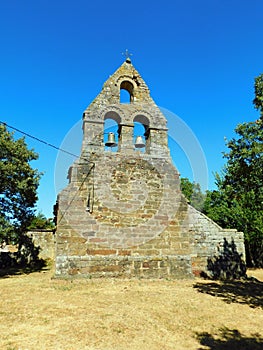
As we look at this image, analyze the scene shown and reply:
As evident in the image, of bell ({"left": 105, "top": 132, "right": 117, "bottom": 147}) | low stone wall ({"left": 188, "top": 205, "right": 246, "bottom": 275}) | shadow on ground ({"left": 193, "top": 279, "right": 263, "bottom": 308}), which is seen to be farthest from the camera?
low stone wall ({"left": 188, "top": 205, "right": 246, "bottom": 275})

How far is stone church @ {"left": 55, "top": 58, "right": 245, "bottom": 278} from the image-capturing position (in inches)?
362

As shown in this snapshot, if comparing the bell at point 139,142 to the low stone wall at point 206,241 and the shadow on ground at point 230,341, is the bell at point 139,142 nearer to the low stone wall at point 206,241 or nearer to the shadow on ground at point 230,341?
the low stone wall at point 206,241

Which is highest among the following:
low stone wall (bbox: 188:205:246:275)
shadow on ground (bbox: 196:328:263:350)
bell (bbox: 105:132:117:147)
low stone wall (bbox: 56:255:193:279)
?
bell (bbox: 105:132:117:147)

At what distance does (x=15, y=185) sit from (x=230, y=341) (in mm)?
10597

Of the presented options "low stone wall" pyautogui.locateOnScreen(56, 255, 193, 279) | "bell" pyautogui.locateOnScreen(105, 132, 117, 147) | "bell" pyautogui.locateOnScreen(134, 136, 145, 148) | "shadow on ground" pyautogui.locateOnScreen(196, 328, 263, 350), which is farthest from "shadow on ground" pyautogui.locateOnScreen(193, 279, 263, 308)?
"bell" pyautogui.locateOnScreen(105, 132, 117, 147)

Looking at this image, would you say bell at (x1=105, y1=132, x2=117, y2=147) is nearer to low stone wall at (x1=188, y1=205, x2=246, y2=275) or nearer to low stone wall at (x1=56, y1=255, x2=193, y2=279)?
low stone wall at (x1=188, y1=205, x2=246, y2=275)

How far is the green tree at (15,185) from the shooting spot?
36.9 ft

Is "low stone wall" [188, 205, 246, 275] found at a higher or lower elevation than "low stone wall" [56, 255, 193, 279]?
higher

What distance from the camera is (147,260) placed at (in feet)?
31.3

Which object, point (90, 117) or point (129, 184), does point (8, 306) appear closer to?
point (129, 184)

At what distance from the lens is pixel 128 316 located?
532 centimetres

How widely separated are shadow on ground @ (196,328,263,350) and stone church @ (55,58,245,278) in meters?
4.98

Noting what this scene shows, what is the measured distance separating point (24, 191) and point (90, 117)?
4.97 m

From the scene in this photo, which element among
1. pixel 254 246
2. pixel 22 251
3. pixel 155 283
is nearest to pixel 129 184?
pixel 155 283
